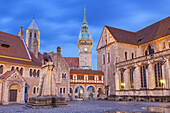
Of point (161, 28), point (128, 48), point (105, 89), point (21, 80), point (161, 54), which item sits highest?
point (161, 28)

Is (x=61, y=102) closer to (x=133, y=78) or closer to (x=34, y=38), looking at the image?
(x=133, y=78)

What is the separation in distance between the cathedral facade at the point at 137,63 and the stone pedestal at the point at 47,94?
18.8 metres

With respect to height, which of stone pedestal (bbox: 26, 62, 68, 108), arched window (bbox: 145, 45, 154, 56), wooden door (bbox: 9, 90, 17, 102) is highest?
arched window (bbox: 145, 45, 154, 56)

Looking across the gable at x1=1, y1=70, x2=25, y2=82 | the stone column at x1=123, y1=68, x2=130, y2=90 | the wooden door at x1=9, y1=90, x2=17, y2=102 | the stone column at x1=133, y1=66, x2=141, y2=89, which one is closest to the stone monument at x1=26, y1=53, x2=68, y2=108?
the gable at x1=1, y1=70, x2=25, y2=82

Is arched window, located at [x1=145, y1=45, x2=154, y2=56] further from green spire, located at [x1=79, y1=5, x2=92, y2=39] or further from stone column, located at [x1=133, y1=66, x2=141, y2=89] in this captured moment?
green spire, located at [x1=79, y1=5, x2=92, y2=39]

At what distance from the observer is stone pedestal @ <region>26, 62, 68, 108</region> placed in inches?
736

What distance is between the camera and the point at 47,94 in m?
19.4

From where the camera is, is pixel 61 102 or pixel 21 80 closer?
pixel 61 102

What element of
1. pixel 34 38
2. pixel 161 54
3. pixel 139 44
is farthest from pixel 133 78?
pixel 34 38

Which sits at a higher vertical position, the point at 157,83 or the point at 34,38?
the point at 34,38

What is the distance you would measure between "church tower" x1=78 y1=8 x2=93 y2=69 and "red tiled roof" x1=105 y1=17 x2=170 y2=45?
43372 mm

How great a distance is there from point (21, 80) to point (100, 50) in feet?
84.7

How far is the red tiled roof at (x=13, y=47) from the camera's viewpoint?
116 ft

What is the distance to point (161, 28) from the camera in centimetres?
4053
